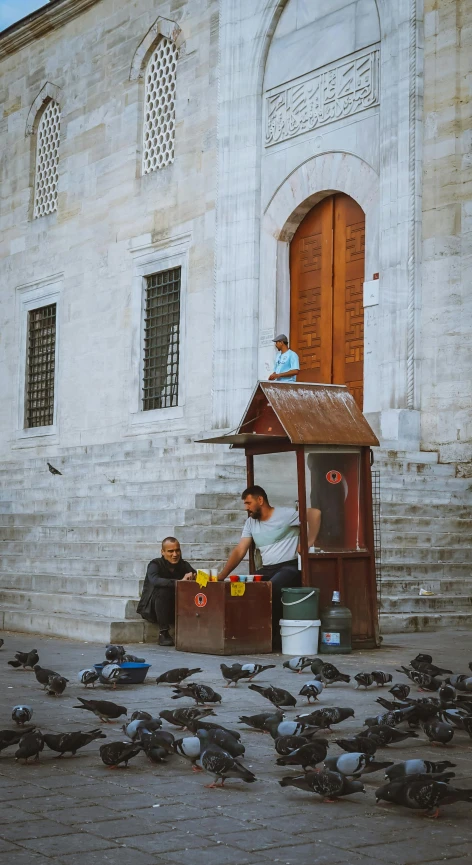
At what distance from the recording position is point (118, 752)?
481 centimetres

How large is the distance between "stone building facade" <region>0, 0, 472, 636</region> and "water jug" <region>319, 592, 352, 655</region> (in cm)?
155

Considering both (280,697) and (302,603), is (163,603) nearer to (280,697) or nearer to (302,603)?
(302,603)

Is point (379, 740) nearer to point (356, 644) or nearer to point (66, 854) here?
point (66, 854)

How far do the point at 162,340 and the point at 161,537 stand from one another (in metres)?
8.11

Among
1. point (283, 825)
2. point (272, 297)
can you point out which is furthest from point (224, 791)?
point (272, 297)

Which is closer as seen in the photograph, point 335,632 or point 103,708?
point 103,708

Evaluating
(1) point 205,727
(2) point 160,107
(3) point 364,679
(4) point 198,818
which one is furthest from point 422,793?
(2) point 160,107

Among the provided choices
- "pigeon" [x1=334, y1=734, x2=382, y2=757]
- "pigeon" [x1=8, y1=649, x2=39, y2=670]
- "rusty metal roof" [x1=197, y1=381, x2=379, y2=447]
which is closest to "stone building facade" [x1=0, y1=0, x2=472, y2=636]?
"pigeon" [x1=8, y1=649, x2=39, y2=670]

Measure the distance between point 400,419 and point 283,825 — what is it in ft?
32.8

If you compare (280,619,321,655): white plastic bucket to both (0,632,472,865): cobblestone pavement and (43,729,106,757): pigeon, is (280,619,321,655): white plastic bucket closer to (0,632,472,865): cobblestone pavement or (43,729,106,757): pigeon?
(0,632,472,865): cobblestone pavement

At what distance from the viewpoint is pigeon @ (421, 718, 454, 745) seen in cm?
527

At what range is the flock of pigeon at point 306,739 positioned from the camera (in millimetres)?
4215

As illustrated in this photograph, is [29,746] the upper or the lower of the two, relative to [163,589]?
lower

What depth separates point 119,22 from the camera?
20641mm
